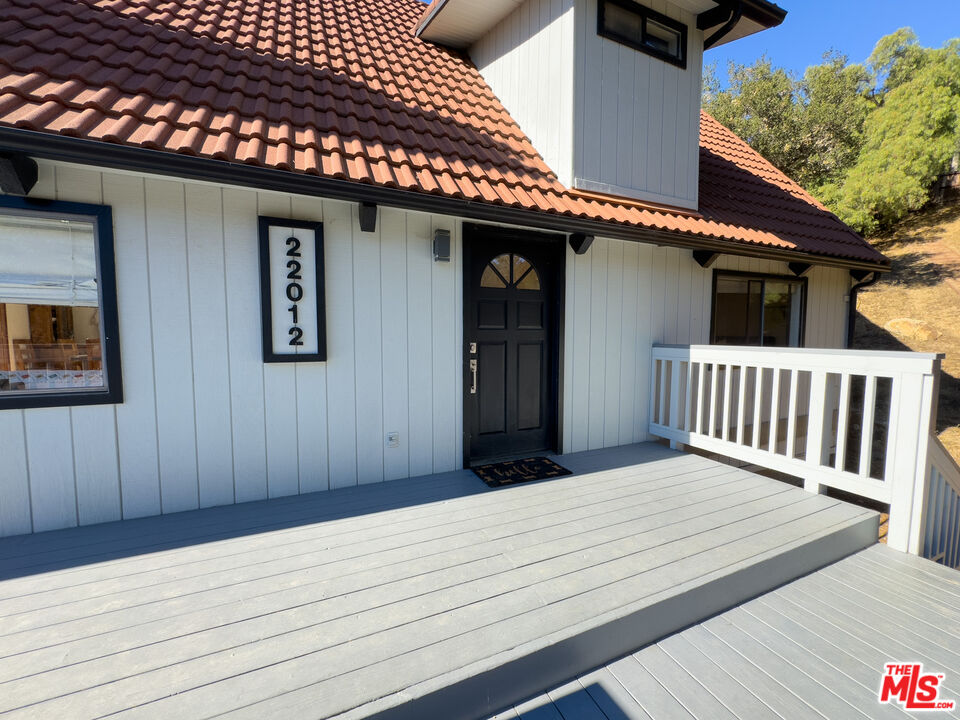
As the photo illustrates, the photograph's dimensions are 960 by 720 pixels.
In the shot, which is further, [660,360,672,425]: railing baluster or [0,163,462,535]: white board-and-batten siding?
[660,360,672,425]: railing baluster

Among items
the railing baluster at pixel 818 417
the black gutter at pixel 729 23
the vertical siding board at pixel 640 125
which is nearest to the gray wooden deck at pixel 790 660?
the railing baluster at pixel 818 417

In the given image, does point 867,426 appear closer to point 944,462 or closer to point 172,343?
point 944,462

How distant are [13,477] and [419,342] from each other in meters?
2.47

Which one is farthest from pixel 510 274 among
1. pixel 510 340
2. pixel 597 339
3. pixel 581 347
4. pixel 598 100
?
pixel 598 100

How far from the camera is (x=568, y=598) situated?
6.20ft

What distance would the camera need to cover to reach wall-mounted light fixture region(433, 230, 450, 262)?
10.8ft

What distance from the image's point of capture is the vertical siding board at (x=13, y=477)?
7.73ft

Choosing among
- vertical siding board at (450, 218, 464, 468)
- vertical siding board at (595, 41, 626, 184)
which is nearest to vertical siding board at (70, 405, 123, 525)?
vertical siding board at (450, 218, 464, 468)

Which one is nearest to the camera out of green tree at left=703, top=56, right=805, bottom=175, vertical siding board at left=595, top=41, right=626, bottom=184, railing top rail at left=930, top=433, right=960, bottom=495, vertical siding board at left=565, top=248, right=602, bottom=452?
railing top rail at left=930, top=433, right=960, bottom=495

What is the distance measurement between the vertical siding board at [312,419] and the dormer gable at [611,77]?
236 centimetres

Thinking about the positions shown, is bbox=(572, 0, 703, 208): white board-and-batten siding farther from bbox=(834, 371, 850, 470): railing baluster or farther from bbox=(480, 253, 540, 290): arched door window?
bbox=(834, 371, 850, 470): railing baluster

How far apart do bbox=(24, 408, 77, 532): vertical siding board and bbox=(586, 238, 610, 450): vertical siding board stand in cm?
382

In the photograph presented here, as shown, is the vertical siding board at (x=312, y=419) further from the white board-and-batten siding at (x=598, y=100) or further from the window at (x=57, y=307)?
the white board-and-batten siding at (x=598, y=100)

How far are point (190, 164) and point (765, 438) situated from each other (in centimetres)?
675
